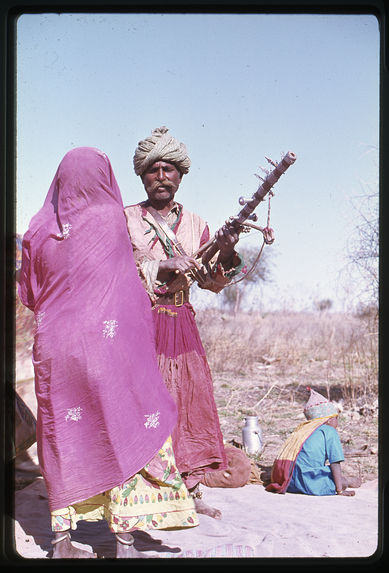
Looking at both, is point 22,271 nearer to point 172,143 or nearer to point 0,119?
point 0,119

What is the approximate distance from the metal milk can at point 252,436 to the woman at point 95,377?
2072mm

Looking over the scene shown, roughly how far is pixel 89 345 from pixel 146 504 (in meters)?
0.88

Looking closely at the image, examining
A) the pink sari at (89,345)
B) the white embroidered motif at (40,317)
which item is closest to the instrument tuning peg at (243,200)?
the pink sari at (89,345)

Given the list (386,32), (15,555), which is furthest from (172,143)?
(15,555)

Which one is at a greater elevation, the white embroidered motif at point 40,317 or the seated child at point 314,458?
the white embroidered motif at point 40,317

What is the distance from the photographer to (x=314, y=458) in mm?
4949

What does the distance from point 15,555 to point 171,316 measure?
1626 millimetres

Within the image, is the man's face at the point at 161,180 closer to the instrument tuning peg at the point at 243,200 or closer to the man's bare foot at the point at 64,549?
the instrument tuning peg at the point at 243,200

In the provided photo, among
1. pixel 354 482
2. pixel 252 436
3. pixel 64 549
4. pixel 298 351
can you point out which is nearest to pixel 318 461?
pixel 354 482

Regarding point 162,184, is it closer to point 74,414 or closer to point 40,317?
point 40,317

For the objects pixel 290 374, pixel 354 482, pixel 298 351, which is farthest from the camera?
pixel 298 351

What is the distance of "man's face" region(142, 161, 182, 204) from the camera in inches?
174

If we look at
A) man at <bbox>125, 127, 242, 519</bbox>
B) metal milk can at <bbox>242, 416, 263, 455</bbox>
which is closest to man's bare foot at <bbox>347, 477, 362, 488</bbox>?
metal milk can at <bbox>242, 416, 263, 455</bbox>

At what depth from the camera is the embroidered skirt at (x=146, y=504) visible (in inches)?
148
